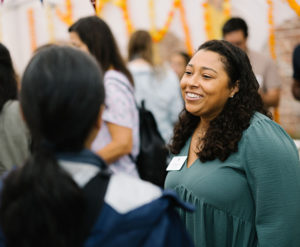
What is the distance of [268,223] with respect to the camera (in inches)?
65.0

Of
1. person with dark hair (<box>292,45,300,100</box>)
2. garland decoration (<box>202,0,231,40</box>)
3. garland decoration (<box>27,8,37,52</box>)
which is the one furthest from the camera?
garland decoration (<box>27,8,37,52</box>)

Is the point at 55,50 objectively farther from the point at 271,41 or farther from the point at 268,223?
the point at 271,41

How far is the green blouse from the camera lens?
1.63 metres

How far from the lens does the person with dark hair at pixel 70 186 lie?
97 cm

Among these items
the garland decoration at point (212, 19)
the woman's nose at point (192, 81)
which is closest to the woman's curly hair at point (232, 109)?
the woman's nose at point (192, 81)

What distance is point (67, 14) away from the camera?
5.52 m

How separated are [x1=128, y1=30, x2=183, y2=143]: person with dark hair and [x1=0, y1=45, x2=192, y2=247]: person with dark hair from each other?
7.46 feet

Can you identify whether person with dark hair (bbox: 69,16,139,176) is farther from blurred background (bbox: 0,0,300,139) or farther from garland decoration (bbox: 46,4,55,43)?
garland decoration (bbox: 46,4,55,43)

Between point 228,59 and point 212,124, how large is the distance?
0.28 meters

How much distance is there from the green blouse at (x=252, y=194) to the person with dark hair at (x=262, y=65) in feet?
6.13

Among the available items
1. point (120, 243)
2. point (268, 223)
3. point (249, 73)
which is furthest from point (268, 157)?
point (120, 243)

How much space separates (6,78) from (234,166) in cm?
125

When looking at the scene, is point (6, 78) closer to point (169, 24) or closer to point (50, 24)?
point (169, 24)

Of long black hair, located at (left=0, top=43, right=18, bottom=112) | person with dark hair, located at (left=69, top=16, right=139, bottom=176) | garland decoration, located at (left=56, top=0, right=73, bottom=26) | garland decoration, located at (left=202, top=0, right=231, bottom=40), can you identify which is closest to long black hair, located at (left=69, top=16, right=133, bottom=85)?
person with dark hair, located at (left=69, top=16, right=139, bottom=176)
